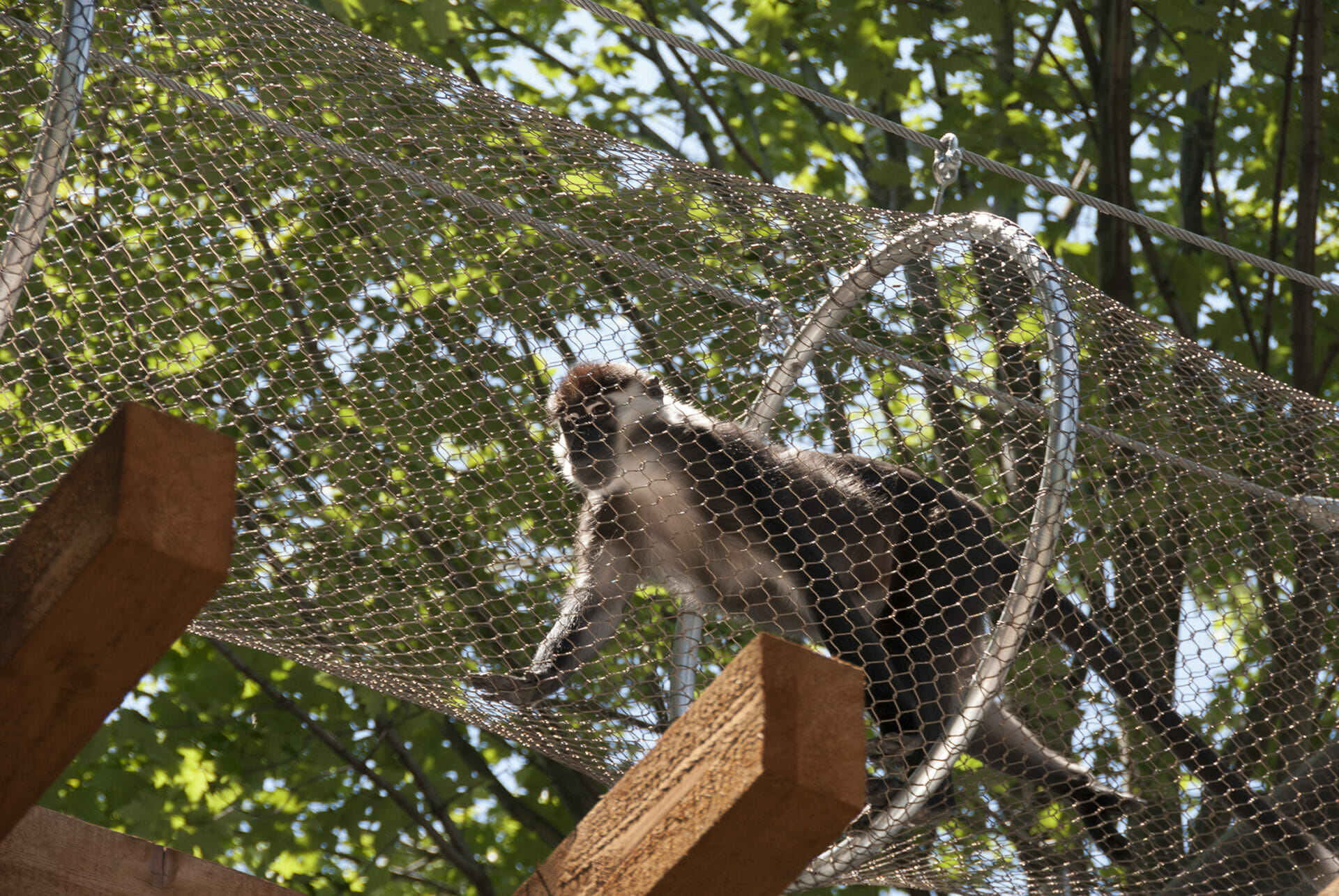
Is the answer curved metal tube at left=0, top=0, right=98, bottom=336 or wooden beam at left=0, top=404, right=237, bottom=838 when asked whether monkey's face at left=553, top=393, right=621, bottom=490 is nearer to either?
curved metal tube at left=0, top=0, right=98, bottom=336

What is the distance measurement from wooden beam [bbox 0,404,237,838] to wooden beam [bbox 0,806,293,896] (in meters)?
0.44

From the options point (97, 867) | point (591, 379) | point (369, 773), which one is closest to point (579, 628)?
point (591, 379)

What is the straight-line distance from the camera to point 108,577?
809mm

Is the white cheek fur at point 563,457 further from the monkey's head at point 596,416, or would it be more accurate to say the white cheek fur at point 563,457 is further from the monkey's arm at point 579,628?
the monkey's arm at point 579,628

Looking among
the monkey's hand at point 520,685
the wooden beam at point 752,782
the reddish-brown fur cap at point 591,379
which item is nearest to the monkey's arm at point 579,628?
the monkey's hand at point 520,685

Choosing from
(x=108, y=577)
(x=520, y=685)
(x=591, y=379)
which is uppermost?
(x=108, y=577)

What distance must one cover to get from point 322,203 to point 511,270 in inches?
16.7

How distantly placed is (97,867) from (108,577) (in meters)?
0.66

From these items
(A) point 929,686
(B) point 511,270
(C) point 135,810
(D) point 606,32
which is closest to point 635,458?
(B) point 511,270

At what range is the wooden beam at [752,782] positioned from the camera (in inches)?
32.4

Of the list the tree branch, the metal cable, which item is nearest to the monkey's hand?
the metal cable

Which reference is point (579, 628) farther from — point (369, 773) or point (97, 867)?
point (369, 773)

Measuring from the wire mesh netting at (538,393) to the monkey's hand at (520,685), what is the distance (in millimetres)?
28

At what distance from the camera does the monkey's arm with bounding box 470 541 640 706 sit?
2.23 meters
